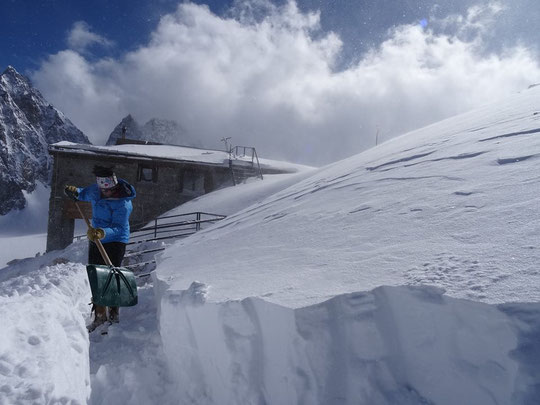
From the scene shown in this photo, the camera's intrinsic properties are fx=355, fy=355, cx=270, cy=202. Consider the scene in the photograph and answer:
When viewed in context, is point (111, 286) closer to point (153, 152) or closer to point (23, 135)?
point (153, 152)

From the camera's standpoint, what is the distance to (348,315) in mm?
1547

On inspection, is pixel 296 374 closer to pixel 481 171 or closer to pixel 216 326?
pixel 216 326

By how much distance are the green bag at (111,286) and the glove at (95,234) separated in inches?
17.5

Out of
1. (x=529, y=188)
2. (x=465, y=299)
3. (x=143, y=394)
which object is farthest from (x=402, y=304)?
(x=143, y=394)

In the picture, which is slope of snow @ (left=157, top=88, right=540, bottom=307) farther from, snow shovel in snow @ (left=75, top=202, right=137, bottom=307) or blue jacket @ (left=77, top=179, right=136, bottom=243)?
blue jacket @ (left=77, top=179, right=136, bottom=243)

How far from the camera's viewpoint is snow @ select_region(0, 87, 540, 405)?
128cm

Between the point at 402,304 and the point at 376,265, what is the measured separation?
1.39 feet

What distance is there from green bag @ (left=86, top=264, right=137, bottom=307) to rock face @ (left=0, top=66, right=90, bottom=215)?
67341mm

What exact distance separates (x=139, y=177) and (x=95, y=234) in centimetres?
1612

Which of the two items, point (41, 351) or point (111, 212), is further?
point (111, 212)

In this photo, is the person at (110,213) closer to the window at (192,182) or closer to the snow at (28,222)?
the window at (192,182)

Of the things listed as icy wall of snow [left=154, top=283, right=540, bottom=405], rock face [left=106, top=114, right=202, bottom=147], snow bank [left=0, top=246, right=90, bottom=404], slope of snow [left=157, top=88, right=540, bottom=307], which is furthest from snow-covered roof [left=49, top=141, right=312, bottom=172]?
rock face [left=106, top=114, right=202, bottom=147]

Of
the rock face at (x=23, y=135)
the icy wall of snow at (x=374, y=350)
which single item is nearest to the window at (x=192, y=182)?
the icy wall of snow at (x=374, y=350)

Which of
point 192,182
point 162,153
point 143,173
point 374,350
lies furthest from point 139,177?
point 374,350
